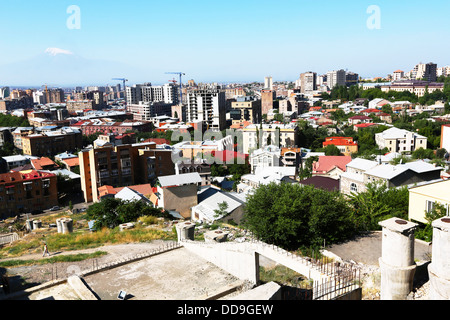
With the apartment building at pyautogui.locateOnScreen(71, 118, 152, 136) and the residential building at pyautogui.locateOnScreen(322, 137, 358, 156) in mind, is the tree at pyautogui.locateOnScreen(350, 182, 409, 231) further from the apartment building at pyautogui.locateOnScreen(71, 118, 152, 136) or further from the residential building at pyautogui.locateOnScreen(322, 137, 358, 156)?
the apartment building at pyautogui.locateOnScreen(71, 118, 152, 136)

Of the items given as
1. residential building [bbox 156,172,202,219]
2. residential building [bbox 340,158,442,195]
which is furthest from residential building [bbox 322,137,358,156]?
residential building [bbox 156,172,202,219]

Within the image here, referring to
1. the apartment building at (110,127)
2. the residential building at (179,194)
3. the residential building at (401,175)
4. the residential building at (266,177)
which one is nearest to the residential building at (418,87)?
the apartment building at (110,127)

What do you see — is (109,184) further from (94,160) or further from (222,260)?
(222,260)

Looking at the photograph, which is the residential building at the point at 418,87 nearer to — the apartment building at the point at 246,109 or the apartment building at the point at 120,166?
the apartment building at the point at 246,109

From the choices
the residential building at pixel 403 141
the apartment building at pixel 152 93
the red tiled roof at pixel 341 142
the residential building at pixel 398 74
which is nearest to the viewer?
the residential building at pixel 403 141

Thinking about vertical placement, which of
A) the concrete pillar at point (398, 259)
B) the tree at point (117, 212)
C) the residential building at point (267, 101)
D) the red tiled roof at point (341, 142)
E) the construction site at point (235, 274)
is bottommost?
the red tiled roof at point (341, 142)

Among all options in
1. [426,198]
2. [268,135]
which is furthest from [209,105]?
[426,198]
